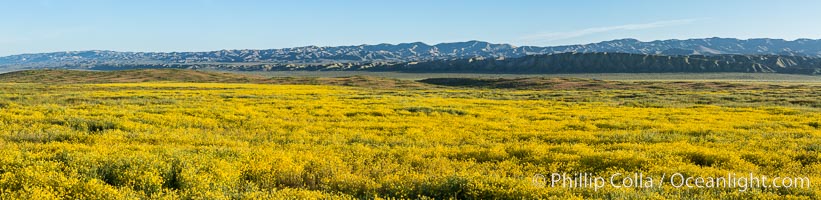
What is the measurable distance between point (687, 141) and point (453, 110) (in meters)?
12.6

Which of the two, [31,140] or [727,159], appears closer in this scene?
[727,159]

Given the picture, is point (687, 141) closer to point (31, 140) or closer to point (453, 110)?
point (453, 110)

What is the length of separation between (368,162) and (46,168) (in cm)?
605

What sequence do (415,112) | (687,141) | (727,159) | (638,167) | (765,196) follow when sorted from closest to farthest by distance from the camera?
(765,196)
(638,167)
(727,159)
(687,141)
(415,112)

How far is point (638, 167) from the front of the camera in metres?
11.4

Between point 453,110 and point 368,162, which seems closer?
point 368,162

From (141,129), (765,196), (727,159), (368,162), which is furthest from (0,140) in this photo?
(727,159)

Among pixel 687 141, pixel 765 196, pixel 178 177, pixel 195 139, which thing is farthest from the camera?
pixel 687 141

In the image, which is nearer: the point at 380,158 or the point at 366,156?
the point at 380,158

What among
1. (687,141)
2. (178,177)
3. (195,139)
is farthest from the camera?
(687,141)

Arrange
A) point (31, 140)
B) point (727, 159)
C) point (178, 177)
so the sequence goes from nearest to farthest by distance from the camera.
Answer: point (178, 177) → point (727, 159) → point (31, 140)

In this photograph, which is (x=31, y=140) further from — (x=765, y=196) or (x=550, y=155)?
(x=765, y=196)

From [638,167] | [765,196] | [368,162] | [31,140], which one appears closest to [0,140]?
[31,140]

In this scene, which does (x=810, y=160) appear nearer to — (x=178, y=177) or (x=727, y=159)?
(x=727, y=159)
